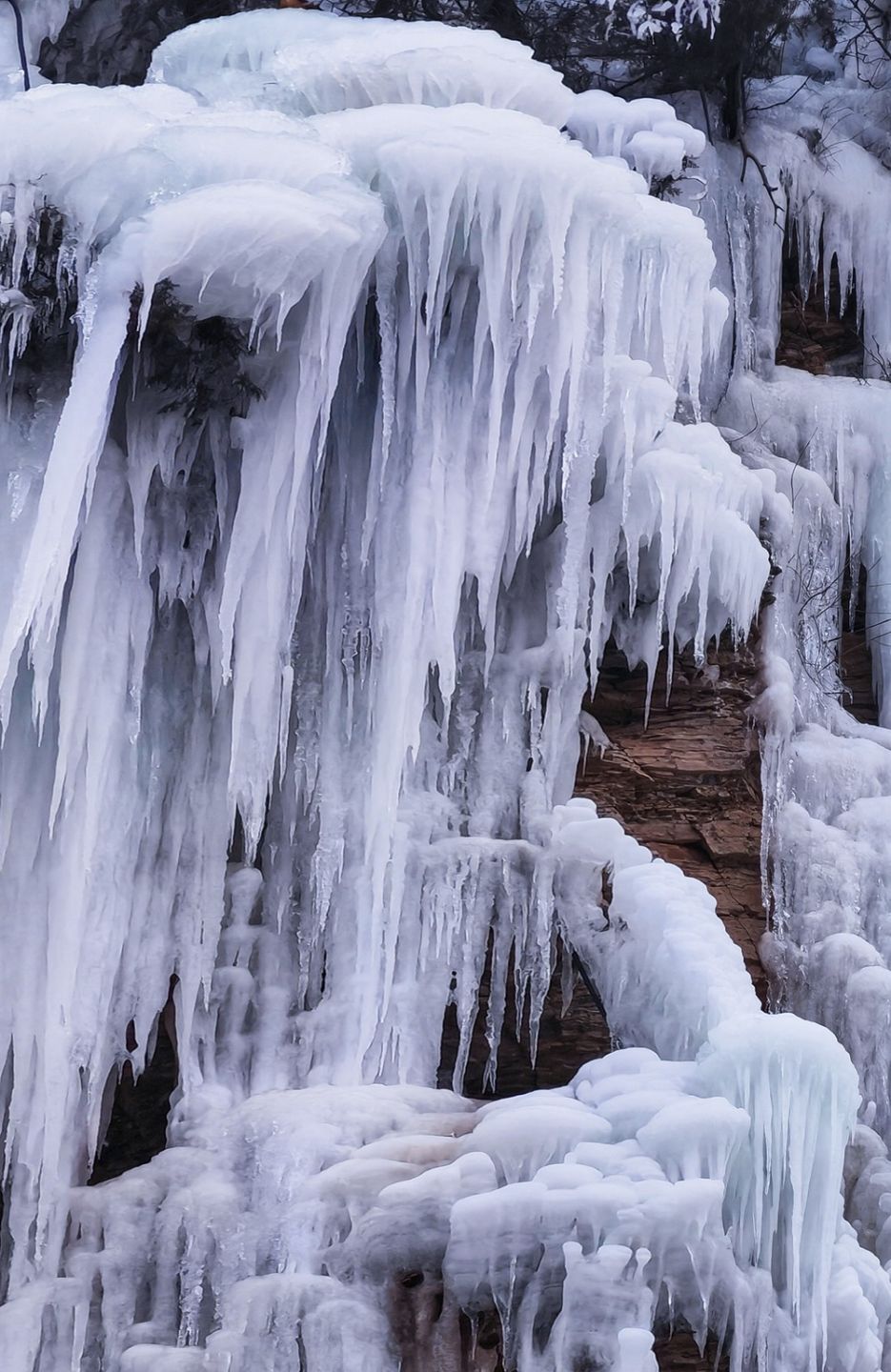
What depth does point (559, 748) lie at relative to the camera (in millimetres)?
6980

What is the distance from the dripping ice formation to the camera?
515 centimetres

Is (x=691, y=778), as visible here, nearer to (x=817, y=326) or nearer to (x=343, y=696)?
(x=343, y=696)

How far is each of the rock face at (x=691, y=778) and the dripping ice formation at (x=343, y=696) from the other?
0.24m

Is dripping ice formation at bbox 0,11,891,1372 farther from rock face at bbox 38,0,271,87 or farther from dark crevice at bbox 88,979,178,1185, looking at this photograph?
rock face at bbox 38,0,271,87

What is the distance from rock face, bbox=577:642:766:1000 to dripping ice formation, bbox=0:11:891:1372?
24 centimetres

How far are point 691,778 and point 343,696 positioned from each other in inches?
60.3

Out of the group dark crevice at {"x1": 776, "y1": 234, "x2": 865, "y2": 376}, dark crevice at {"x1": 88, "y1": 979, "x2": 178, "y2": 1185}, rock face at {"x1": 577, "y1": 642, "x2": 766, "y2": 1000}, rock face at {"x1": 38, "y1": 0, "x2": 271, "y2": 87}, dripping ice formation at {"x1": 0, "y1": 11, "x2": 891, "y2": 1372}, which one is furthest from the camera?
dark crevice at {"x1": 776, "y1": 234, "x2": 865, "y2": 376}

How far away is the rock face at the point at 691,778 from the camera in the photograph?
7.15 m

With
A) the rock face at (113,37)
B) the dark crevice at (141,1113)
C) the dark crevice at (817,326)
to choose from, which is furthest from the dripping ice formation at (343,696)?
the dark crevice at (817,326)

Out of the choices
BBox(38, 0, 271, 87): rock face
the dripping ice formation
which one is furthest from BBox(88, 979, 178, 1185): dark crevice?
BBox(38, 0, 271, 87): rock face

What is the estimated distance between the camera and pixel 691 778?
23.7 feet

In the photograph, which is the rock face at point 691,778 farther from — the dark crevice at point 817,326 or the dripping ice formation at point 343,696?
the dark crevice at point 817,326

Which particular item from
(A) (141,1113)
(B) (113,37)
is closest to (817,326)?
(B) (113,37)

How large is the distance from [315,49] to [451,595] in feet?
6.88
